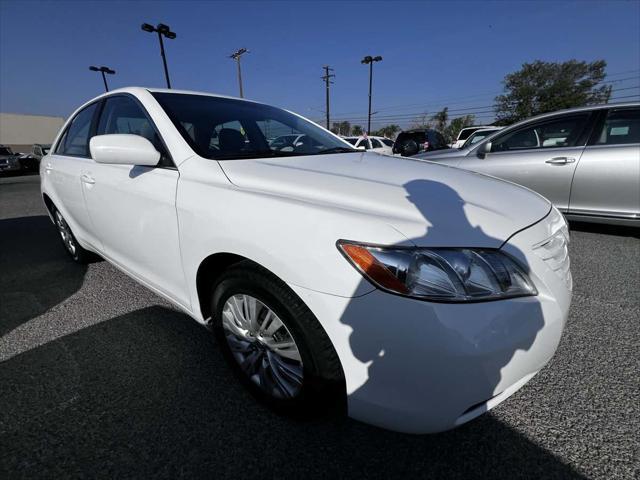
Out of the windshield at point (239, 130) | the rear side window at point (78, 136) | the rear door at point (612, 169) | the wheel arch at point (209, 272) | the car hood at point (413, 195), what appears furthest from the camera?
the rear door at point (612, 169)

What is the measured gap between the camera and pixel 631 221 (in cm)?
341

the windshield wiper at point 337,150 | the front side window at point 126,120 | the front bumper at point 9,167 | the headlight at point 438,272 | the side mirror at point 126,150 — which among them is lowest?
the front bumper at point 9,167

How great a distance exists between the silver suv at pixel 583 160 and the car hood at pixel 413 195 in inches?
100

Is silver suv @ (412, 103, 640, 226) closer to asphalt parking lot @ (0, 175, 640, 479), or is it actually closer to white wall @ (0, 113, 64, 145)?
asphalt parking lot @ (0, 175, 640, 479)

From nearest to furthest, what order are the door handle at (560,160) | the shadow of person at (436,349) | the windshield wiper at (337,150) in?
the shadow of person at (436,349), the windshield wiper at (337,150), the door handle at (560,160)

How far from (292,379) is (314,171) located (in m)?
0.93

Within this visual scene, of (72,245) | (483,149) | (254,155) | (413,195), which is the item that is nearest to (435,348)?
(413,195)

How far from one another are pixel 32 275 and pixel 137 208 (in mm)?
2273

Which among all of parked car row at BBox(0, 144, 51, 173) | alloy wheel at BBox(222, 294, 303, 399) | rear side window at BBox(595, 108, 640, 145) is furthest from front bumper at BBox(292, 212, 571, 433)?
parked car row at BBox(0, 144, 51, 173)

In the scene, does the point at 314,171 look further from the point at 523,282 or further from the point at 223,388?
the point at 223,388

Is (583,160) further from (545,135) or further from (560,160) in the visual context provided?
(545,135)

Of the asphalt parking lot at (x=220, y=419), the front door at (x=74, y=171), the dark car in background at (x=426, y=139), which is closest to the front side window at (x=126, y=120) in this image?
the front door at (x=74, y=171)

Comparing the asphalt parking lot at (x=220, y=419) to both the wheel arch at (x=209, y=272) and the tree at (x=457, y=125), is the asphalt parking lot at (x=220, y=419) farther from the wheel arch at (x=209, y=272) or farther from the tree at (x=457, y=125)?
the tree at (x=457, y=125)

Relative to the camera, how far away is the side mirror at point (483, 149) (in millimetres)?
4023
